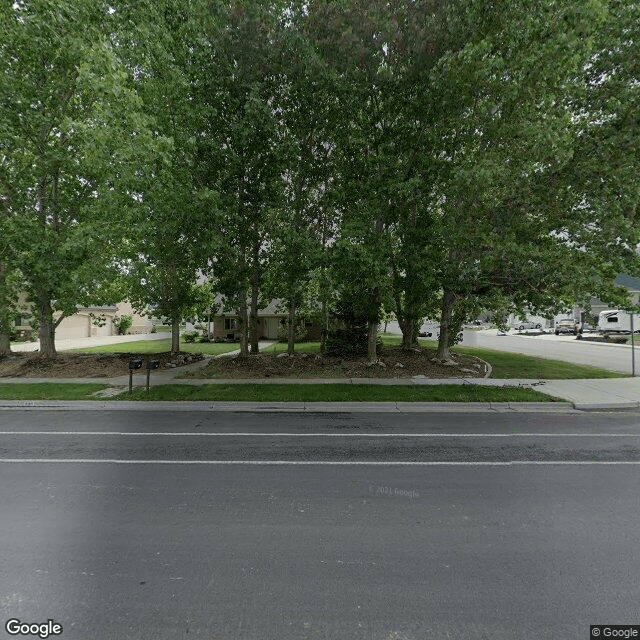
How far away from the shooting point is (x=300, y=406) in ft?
34.7

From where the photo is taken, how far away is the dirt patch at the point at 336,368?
14609mm

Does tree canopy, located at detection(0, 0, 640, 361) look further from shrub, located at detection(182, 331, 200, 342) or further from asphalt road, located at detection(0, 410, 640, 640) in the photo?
shrub, located at detection(182, 331, 200, 342)

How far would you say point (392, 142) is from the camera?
13.5 meters

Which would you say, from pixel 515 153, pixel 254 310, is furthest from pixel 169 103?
pixel 515 153

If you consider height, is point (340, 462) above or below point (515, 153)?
below

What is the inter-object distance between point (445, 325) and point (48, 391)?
1403 cm

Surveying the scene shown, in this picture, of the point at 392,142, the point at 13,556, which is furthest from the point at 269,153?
the point at 13,556

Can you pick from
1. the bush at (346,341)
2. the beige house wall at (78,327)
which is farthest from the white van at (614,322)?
the beige house wall at (78,327)

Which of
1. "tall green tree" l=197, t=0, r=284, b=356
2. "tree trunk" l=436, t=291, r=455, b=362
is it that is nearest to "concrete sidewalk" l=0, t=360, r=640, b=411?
"tree trunk" l=436, t=291, r=455, b=362

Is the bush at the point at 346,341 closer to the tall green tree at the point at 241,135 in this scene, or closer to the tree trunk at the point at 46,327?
the tall green tree at the point at 241,135

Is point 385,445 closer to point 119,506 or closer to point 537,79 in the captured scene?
point 119,506

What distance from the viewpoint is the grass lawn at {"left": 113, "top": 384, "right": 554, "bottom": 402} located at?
11.0 meters

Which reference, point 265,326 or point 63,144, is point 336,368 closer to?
point 63,144

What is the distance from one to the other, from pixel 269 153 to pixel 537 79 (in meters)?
8.26
